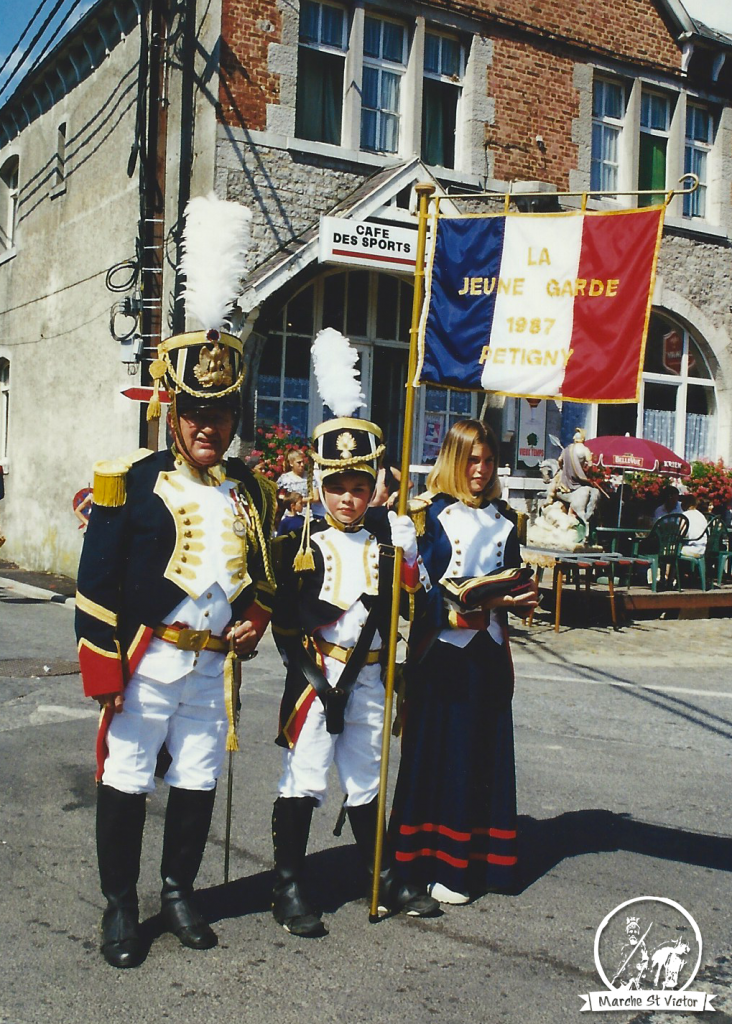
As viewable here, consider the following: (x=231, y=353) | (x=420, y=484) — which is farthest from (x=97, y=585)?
(x=420, y=484)

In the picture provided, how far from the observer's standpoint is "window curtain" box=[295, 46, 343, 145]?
41.8ft

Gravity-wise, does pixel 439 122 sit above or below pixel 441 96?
below

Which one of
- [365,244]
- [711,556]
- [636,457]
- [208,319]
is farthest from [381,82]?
[208,319]

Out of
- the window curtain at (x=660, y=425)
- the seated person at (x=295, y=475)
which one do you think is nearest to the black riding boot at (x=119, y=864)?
the seated person at (x=295, y=475)

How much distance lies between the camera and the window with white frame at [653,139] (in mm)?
15320

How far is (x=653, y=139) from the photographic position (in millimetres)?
15422

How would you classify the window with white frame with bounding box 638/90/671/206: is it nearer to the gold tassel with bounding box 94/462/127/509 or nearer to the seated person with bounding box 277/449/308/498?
the seated person with bounding box 277/449/308/498

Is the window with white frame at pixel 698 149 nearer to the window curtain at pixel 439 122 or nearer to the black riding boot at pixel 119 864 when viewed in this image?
the window curtain at pixel 439 122

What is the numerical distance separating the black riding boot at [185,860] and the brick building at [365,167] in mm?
8880

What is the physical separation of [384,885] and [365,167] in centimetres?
1083

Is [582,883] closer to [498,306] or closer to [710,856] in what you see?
[710,856]

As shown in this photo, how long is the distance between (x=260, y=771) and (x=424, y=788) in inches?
72.5

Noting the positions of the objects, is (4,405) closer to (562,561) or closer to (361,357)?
(361,357)

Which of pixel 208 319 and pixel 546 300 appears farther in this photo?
pixel 546 300
